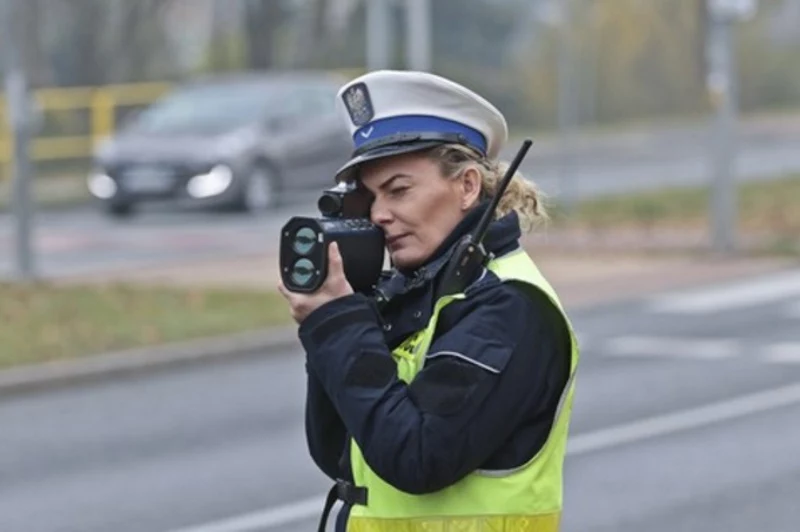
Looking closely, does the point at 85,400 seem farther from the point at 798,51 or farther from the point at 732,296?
the point at 798,51

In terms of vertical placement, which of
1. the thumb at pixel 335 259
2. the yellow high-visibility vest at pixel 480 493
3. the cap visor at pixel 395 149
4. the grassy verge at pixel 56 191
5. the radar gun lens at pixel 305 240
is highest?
the cap visor at pixel 395 149

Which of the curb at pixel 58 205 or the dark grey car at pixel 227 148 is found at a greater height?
A: the dark grey car at pixel 227 148

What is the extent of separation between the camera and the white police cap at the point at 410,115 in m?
3.41

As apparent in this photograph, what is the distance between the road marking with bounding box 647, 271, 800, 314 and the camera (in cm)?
1647

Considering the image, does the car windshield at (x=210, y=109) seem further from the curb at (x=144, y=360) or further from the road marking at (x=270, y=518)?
the road marking at (x=270, y=518)

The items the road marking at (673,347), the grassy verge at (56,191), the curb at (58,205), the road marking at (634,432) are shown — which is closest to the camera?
the road marking at (634,432)

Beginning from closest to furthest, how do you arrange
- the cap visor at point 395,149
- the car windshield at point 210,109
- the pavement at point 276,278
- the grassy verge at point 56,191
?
the cap visor at point 395,149 → the pavement at point 276,278 → the car windshield at point 210,109 → the grassy verge at point 56,191

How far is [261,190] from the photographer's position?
26250 millimetres

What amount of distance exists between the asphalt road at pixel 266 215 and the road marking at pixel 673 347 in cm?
560

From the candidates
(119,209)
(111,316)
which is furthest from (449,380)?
(119,209)

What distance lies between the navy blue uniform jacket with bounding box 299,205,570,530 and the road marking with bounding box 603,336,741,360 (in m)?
10.4

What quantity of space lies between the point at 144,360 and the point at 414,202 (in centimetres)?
1030

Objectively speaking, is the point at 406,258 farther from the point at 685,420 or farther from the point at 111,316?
the point at 111,316

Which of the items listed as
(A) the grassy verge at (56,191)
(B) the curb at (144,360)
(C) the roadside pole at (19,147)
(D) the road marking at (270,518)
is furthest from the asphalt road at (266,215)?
(D) the road marking at (270,518)
